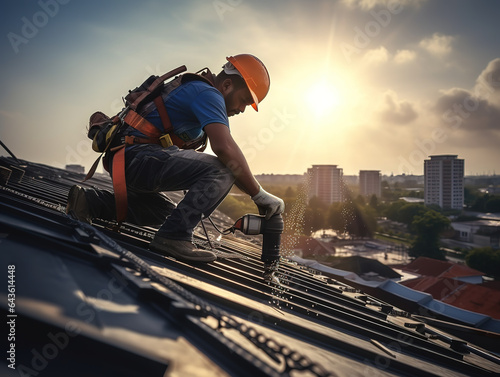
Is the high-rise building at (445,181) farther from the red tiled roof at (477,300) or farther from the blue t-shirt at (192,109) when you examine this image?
the blue t-shirt at (192,109)

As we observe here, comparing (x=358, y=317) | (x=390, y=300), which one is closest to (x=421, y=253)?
(x=390, y=300)

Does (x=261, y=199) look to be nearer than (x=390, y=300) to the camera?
Yes

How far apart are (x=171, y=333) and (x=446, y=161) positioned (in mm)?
72803

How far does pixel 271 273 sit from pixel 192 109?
6.44 ft

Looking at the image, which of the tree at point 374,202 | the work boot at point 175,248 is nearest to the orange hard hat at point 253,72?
the work boot at point 175,248

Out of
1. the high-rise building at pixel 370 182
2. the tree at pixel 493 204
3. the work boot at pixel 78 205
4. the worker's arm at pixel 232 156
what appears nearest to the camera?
the worker's arm at pixel 232 156

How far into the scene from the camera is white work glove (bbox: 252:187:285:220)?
290 centimetres

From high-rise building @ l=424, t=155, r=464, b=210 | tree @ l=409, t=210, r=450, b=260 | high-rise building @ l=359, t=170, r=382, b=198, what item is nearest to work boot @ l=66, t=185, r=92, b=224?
tree @ l=409, t=210, r=450, b=260

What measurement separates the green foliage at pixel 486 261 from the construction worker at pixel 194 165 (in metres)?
42.1

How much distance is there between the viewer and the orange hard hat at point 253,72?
9.60 ft

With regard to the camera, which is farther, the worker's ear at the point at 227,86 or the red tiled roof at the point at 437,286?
the red tiled roof at the point at 437,286

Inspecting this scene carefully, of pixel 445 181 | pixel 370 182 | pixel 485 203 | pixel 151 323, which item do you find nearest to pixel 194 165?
pixel 151 323

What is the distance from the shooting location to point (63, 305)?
122cm

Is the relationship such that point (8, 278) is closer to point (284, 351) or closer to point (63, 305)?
point (63, 305)
